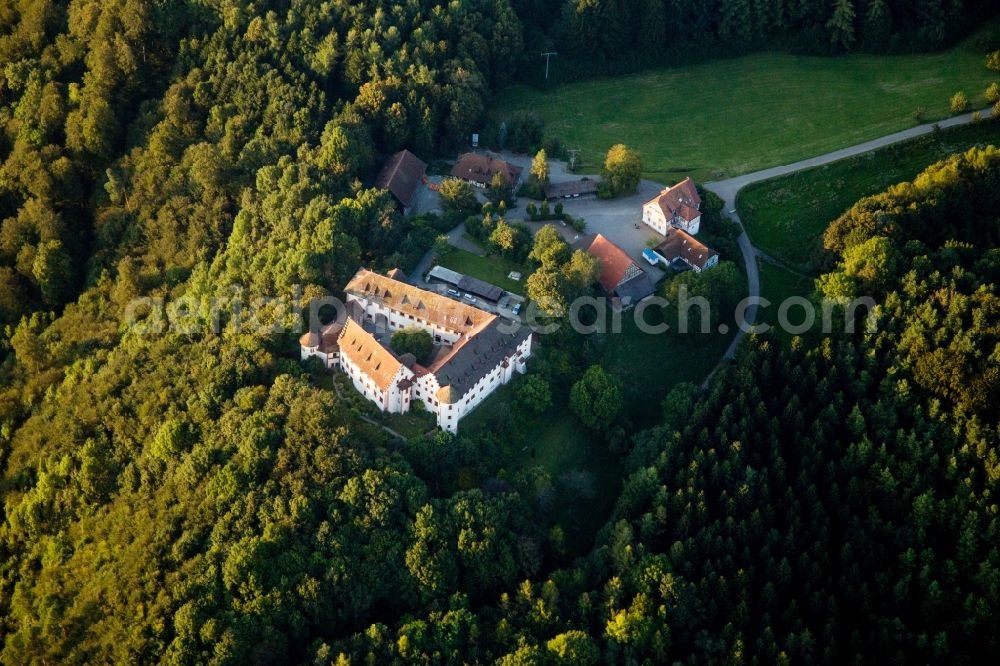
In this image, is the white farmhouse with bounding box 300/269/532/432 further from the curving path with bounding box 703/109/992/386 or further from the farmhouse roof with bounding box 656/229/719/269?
the curving path with bounding box 703/109/992/386

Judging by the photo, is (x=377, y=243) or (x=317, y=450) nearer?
(x=317, y=450)

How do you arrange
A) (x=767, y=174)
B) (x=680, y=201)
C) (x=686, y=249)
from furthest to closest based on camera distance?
(x=767, y=174), (x=680, y=201), (x=686, y=249)

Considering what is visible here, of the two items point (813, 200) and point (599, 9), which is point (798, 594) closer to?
point (813, 200)

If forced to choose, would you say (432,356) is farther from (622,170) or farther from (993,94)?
(993,94)

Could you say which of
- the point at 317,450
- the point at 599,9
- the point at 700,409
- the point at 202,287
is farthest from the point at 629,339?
the point at 599,9

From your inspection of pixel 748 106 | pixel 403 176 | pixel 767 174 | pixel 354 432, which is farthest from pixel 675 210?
pixel 354 432

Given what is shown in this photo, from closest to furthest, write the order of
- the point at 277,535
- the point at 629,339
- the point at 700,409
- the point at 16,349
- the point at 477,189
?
the point at 277,535, the point at 700,409, the point at 629,339, the point at 16,349, the point at 477,189

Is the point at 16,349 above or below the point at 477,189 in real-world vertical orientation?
below
